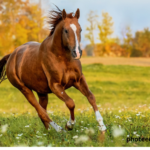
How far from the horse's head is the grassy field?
1.34m

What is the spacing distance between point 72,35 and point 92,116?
93.4 inches

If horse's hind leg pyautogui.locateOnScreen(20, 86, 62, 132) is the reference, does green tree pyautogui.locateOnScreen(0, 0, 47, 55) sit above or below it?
above

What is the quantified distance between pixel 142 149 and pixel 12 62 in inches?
114

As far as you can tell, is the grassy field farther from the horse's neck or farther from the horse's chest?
the horse's neck

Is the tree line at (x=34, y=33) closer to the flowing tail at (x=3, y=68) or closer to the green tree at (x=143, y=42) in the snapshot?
the green tree at (x=143, y=42)

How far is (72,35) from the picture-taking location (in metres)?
3.68

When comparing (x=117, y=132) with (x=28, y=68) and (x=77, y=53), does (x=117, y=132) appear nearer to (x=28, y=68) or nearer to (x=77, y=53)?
(x=77, y=53)


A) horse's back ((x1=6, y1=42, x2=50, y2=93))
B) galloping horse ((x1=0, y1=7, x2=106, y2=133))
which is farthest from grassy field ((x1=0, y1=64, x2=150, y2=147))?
horse's back ((x1=6, y1=42, x2=50, y2=93))

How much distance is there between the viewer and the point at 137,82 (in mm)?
10219

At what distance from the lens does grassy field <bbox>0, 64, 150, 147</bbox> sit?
13.0ft

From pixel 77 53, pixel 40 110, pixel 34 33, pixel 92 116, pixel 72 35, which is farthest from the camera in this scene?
pixel 34 33

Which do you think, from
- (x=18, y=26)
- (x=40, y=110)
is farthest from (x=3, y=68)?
(x=18, y=26)

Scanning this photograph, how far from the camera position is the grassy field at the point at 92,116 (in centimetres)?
396

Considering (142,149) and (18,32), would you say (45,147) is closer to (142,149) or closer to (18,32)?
(142,149)
